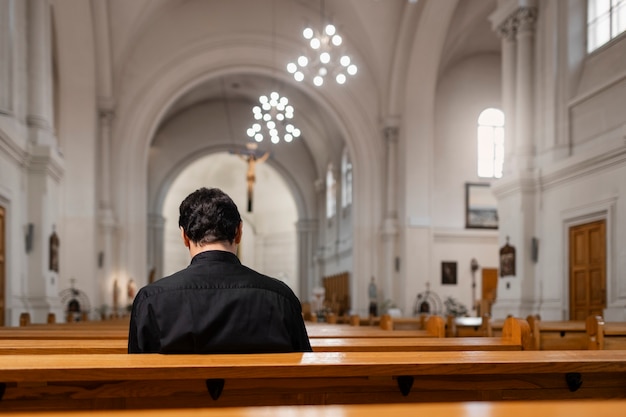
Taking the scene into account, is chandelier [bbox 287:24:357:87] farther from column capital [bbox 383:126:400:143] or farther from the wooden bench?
the wooden bench

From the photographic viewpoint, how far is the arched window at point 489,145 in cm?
2025

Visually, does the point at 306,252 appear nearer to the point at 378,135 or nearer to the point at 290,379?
the point at 378,135

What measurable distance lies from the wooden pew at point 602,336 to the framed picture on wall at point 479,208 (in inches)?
555

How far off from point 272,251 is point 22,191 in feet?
77.5

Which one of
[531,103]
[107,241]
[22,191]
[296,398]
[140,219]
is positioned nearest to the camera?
[296,398]

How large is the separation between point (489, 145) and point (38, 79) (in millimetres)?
13054

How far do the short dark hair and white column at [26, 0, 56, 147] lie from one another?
29.6ft

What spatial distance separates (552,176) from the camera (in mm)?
11719

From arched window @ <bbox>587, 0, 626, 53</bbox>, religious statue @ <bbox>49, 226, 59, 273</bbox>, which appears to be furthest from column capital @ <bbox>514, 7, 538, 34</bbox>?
religious statue @ <bbox>49, 226, 59, 273</bbox>

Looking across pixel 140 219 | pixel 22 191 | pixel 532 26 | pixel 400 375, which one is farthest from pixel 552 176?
pixel 140 219

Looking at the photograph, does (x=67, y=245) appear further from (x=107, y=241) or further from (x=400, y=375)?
(x=400, y=375)

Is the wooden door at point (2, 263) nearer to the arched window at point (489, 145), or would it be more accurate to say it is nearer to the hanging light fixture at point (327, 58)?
the hanging light fixture at point (327, 58)

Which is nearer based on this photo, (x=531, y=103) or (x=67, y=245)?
(x=531, y=103)

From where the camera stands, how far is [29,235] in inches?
427
